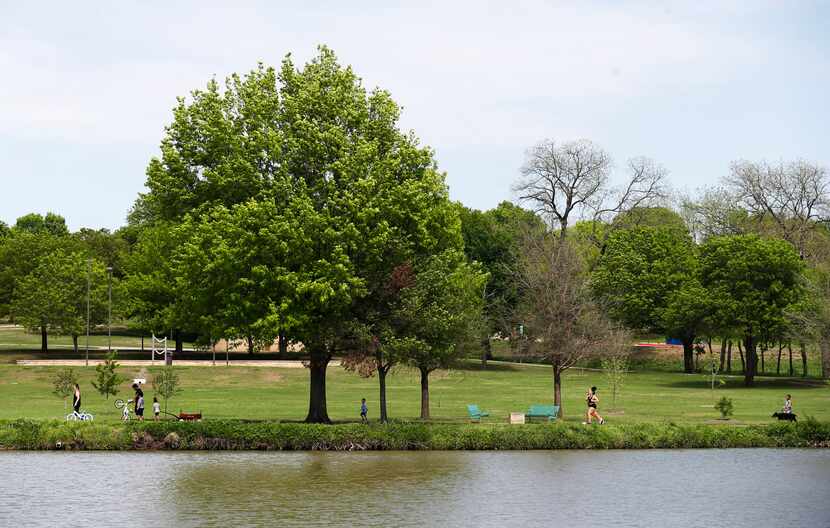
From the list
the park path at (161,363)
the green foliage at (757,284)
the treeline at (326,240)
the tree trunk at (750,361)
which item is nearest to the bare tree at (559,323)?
the treeline at (326,240)

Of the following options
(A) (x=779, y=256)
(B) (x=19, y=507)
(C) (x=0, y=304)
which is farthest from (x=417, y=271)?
(C) (x=0, y=304)

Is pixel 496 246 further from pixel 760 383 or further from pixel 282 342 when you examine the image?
pixel 282 342

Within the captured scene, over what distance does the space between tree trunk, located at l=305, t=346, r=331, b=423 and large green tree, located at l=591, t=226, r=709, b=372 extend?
4957 centimetres

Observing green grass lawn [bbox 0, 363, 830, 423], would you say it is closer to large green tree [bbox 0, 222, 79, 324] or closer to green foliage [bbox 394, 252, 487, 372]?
green foliage [bbox 394, 252, 487, 372]

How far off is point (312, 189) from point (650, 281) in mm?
61804

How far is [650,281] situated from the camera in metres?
106

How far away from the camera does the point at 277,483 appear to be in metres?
36.1

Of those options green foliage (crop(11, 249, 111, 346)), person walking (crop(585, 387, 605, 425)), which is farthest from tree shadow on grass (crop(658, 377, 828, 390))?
green foliage (crop(11, 249, 111, 346))

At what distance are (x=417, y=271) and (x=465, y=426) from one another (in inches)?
365

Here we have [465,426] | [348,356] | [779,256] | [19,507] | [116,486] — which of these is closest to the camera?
[19,507]

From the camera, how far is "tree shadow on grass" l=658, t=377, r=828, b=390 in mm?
88625

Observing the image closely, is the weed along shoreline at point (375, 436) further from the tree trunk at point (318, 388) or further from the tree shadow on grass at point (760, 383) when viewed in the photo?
the tree shadow on grass at point (760, 383)

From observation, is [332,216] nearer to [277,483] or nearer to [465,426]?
[465,426]

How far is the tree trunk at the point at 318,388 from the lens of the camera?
52.7 m
